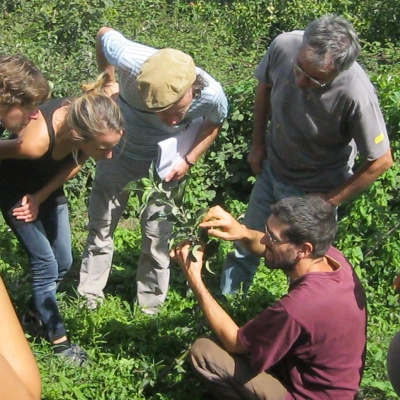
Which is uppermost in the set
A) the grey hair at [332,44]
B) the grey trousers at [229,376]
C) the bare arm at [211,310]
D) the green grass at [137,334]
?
the grey hair at [332,44]

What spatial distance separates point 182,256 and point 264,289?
1.50 meters

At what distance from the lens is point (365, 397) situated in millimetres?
3992

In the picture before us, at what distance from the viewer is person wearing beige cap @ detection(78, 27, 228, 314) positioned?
3748mm

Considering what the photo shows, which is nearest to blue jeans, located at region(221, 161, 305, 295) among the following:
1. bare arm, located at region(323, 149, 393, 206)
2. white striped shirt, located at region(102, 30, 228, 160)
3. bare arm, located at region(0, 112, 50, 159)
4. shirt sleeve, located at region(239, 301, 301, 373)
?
bare arm, located at region(323, 149, 393, 206)

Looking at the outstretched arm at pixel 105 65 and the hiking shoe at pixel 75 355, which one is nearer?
the hiking shoe at pixel 75 355

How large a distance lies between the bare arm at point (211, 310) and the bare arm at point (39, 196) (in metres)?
0.75

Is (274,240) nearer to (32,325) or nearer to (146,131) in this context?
(146,131)

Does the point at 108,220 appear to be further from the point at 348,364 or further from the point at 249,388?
the point at 348,364

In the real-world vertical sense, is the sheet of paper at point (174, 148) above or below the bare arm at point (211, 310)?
above

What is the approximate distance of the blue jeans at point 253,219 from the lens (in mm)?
4343

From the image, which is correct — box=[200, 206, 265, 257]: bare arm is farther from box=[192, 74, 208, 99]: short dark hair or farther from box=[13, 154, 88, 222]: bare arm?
box=[13, 154, 88, 222]: bare arm

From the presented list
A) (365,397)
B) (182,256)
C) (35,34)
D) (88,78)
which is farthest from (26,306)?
(35,34)

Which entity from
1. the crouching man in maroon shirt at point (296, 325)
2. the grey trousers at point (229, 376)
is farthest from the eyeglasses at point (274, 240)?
the grey trousers at point (229, 376)

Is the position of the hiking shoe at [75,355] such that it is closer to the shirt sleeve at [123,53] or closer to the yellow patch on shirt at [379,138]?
the shirt sleeve at [123,53]
